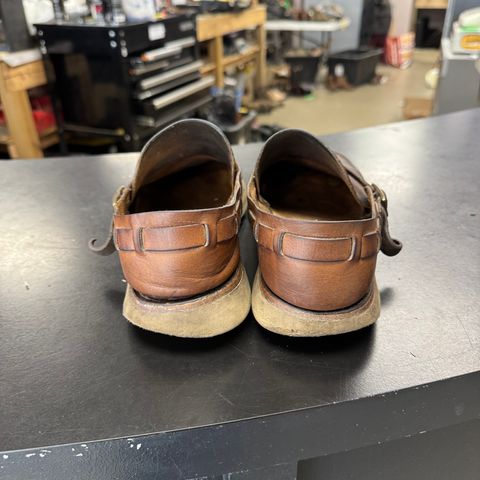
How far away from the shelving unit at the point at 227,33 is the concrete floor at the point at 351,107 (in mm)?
387

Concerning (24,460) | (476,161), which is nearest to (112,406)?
(24,460)

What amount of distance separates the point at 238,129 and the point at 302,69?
189 centimetres

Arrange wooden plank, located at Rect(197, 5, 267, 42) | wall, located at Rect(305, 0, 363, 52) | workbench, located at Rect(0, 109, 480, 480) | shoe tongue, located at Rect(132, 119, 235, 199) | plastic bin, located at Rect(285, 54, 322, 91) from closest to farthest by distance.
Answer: workbench, located at Rect(0, 109, 480, 480) < shoe tongue, located at Rect(132, 119, 235, 199) < wooden plank, located at Rect(197, 5, 267, 42) < plastic bin, located at Rect(285, 54, 322, 91) < wall, located at Rect(305, 0, 363, 52)

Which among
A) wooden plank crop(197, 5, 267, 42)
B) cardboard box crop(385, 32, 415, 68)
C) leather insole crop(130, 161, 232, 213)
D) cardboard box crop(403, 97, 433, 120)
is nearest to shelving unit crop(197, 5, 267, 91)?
wooden plank crop(197, 5, 267, 42)

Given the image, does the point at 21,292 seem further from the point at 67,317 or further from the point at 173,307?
the point at 173,307

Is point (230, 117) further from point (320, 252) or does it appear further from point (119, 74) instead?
point (320, 252)

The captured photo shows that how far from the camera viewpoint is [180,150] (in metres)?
0.54

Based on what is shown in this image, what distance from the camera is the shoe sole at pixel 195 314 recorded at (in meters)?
0.39

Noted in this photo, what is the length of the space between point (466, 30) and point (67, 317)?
1968 mm

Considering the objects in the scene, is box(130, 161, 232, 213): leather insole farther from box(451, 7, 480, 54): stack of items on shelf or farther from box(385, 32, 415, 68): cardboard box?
box(385, 32, 415, 68): cardboard box

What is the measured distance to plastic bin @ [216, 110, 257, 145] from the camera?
83.6 inches

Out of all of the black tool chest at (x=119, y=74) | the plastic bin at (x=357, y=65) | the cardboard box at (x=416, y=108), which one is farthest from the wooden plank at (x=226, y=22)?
the cardboard box at (x=416, y=108)

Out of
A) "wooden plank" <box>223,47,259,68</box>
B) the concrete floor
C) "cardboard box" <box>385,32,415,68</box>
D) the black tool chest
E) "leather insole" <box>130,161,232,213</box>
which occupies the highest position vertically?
"leather insole" <box>130,161,232,213</box>

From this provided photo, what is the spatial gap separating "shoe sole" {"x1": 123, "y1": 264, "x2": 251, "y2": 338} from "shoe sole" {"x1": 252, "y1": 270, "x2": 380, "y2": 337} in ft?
0.07
